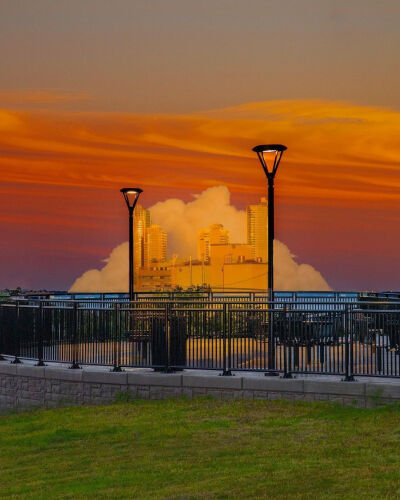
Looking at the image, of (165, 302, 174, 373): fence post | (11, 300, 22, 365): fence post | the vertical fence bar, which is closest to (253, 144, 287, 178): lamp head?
(165, 302, 174, 373): fence post

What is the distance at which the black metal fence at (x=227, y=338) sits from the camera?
13.6 meters

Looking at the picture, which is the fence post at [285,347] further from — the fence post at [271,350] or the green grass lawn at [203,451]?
the green grass lawn at [203,451]

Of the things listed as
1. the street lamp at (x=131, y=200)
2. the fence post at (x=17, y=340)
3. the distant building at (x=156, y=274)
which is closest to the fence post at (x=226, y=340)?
the fence post at (x=17, y=340)

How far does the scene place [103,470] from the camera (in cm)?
1022

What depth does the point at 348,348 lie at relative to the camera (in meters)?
13.4

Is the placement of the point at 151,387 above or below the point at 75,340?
below

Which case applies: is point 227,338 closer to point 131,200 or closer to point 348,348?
point 348,348

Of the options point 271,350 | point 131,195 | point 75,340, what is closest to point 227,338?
point 271,350

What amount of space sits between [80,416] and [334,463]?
5.78 meters

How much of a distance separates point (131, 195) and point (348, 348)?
15.0 metres

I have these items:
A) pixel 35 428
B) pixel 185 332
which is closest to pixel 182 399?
pixel 185 332

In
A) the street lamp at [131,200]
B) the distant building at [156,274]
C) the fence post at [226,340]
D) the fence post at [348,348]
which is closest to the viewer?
the fence post at [348,348]

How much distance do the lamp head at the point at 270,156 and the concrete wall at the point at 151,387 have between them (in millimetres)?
4389

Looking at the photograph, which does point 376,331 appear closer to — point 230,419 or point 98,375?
point 230,419
